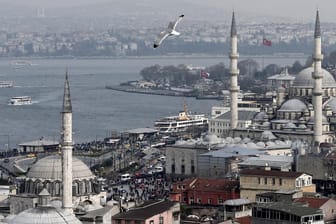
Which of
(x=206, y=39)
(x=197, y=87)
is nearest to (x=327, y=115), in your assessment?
(x=197, y=87)

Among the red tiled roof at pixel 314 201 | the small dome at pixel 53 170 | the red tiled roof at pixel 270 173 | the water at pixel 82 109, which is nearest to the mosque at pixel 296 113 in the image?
the water at pixel 82 109

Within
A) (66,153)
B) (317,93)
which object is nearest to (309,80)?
(317,93)

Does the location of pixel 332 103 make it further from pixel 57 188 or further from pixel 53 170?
pixel 57 188

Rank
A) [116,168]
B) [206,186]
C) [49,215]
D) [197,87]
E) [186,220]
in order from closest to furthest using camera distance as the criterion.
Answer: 1. [49,215]
2. [186,220]
3. [206,186]
4. [116,168]
5. [197,87]

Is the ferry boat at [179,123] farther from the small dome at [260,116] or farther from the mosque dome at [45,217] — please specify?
the mosque dome at [45,217]

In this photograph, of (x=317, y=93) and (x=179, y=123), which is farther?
(x=179, y=123)

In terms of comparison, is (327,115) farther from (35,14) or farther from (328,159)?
(35,14)

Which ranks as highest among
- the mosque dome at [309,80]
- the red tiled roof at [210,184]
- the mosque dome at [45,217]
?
the mosque dome at [309,80]

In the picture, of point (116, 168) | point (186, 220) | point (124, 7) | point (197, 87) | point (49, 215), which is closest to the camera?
point (49, 215)
